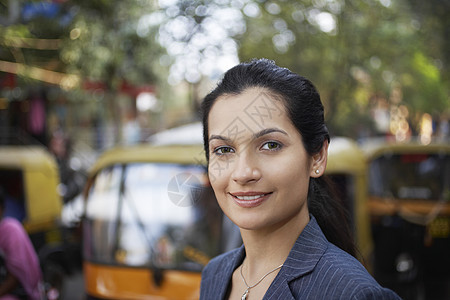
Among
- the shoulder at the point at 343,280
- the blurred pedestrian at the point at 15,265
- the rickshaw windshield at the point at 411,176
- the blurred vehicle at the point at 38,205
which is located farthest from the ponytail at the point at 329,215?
the rickshaw windshield at the point at 411,176

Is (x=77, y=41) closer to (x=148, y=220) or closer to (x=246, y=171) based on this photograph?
(x=148, y=220)

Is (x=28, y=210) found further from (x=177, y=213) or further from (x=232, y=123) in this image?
(x=232, y=123)

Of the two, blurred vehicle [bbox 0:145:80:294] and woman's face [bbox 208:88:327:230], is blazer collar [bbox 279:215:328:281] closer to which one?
woman's face [bbox 208:88:327:230]

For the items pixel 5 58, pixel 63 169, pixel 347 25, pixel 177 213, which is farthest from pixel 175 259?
pixel 347 25

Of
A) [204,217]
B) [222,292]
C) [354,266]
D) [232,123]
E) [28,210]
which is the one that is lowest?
[28,210]

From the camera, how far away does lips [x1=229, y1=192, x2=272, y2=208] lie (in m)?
1.38

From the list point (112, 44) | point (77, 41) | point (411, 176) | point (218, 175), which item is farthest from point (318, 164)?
point (112, 44)

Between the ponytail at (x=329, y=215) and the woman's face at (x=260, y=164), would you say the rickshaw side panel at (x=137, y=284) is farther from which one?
the woman's face at (x=260, y=164)

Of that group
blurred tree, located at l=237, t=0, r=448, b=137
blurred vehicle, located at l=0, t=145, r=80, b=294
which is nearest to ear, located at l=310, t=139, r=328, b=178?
blurred vehicle, located at l=0, t=145, r=80, b=294

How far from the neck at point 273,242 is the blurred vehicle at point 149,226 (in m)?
2.54

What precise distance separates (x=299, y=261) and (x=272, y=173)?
234mm

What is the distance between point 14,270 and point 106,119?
20.7 m

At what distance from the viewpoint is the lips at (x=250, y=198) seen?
1.38 metres

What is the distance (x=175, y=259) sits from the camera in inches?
168
